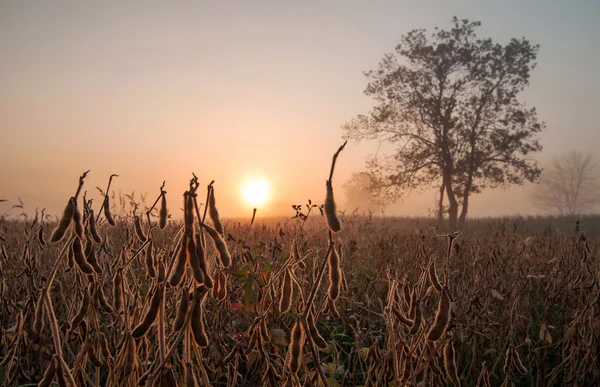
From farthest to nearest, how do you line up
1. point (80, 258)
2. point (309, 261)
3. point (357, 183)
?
point (357, 183)
point (309, 261)
point (80, 258)

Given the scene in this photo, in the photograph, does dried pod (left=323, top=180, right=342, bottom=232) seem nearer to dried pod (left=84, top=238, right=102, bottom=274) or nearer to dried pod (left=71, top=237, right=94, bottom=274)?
dried pod (left=71, top=237, right=94, bottom=274)

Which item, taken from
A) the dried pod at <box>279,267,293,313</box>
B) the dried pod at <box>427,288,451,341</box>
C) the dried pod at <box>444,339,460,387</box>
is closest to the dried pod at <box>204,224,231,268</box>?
the dried pod at <box>279,267,293,313</box>

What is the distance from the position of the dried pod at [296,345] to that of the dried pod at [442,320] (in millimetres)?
404

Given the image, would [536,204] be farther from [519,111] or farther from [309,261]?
[309,261]

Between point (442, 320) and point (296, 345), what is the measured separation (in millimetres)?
471

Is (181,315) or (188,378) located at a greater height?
(181,315)

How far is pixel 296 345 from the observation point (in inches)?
58.6

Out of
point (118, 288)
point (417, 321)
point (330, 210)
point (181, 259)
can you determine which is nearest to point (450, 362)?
point (417, 321)

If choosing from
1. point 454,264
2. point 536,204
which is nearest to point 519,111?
point 454,264

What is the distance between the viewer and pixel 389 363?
223 centimetres

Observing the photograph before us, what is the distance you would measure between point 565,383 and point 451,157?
89.4 ft

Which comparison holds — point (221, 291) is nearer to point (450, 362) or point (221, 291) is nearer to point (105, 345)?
point (105, 345)

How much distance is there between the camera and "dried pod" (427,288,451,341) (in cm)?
146

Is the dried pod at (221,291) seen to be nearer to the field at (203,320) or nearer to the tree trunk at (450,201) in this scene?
the field at (203,320)
